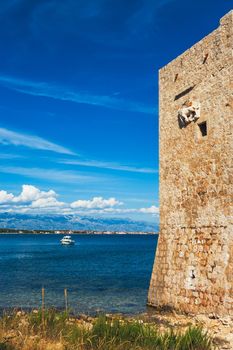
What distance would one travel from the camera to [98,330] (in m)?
9.64

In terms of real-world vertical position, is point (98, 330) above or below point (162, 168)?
below

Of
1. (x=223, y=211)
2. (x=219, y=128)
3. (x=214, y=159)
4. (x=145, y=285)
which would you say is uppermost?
(x=219, y=128)

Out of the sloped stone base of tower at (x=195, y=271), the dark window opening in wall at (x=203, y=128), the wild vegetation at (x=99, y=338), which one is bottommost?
the wild vegetation at (x=99, y=338)

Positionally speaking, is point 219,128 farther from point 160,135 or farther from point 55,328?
point 55,328

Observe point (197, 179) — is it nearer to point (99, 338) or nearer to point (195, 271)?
point (195, 271)

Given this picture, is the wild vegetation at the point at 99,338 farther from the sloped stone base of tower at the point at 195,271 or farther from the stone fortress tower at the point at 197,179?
the stone fortress tower at the point at 197,179

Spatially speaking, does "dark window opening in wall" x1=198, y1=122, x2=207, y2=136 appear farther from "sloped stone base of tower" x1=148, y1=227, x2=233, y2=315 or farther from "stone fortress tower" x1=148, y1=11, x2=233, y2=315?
"sloped stone base of tower" x1=148, y1=227, x2=233, y2=315

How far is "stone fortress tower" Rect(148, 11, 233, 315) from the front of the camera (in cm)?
Result: 1278

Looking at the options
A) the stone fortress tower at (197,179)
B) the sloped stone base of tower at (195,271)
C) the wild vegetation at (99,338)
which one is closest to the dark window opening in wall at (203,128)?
the stone fortress tower at (197,179)

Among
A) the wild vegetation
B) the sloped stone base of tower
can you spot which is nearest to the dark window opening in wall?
the sloped stone base of tower

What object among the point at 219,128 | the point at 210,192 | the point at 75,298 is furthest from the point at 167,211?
the point at 75,298

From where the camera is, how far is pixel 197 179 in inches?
559

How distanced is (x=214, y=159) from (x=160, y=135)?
12.0 ft

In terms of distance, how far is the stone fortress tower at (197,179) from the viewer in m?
12.8
